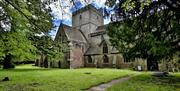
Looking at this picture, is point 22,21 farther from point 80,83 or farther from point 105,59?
point 105,59

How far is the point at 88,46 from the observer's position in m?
55.8

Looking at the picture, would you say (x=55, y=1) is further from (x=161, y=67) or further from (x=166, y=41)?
(x=161, y=67)

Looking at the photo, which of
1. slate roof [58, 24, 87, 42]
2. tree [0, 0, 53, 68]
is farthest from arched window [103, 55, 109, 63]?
tree [0, 0, 53, 68]

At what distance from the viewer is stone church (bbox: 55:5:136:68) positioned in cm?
4874

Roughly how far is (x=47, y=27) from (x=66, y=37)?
41981 millimetres

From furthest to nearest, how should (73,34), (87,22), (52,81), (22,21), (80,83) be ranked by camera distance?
1. (87,22)
2. (73,34)
3. (52,81)
4. (80,83)
5. (22,21)

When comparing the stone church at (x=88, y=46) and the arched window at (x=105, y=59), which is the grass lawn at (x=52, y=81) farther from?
the arched window at (x=105, y=59)

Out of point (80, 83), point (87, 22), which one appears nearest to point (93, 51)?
point (87, 22)

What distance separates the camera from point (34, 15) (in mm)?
8969

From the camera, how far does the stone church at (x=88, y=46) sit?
4874 centimetres

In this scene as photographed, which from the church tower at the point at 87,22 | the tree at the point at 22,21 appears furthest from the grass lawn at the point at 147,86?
the church tower at the point at 87,22

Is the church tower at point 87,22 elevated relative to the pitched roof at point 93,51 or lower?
elevated

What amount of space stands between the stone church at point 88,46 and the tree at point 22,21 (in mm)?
34191

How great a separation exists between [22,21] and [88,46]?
4633 cm
